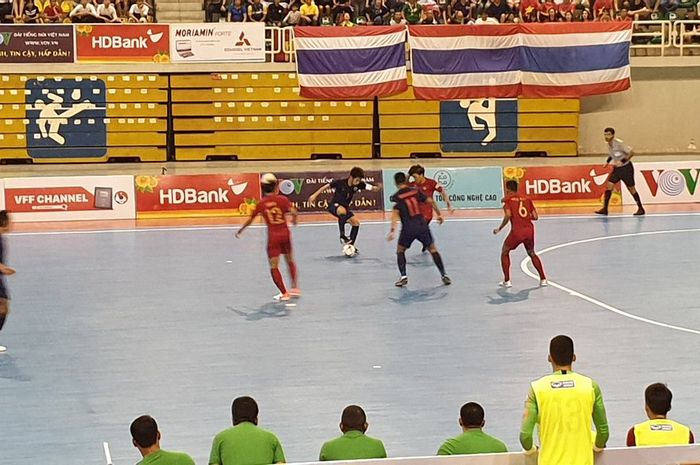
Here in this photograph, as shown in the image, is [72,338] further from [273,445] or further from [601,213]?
[601,213]

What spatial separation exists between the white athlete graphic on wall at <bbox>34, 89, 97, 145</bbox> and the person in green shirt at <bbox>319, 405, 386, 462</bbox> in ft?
84.8

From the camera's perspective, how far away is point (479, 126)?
33656 mm

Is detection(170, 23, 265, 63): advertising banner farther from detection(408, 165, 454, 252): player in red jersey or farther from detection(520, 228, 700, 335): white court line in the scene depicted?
detection(520, 228, 700, 335): white court line

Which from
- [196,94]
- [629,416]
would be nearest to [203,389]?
[629,416]

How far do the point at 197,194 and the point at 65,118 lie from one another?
21.7 ft

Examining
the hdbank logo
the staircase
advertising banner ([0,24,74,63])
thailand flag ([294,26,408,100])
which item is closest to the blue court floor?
the hdbank logo

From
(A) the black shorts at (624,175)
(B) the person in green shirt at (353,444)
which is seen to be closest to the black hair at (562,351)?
(B) the person in green shirt at (353,444)

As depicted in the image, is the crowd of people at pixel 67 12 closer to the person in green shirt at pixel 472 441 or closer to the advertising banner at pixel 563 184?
the advertising banner at pixel 563 184

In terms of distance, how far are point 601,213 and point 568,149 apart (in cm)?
712

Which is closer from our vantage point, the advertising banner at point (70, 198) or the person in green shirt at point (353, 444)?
the person in green shirt at point (353, 444)

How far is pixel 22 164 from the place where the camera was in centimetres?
3244

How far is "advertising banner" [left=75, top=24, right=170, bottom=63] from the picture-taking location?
103 ft

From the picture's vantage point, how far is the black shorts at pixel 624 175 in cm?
2659

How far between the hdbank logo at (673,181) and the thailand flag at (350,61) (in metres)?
7.15
